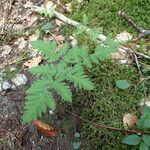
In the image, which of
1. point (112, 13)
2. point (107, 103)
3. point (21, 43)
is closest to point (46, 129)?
point (107, 103)

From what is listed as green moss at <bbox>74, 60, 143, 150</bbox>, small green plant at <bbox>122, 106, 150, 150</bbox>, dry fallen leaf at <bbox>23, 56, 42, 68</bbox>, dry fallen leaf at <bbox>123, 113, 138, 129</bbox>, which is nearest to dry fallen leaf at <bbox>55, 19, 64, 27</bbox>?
dry fallen leaf at <bbox>23, 56, 42, 68</bbox>

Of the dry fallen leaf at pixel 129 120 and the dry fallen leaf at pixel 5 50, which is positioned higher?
the dry fallen leaf at pixel 5 50

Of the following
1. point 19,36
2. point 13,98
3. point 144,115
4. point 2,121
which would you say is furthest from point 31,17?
point 144,115

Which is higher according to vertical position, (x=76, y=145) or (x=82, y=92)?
(x=82, y=92)

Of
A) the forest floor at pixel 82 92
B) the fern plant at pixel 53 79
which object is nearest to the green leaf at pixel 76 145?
the forest floor at pixel 82 92

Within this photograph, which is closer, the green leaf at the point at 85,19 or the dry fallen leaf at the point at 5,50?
the green leaf at the point at 85,19

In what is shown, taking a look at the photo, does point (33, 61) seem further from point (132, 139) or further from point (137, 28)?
point (132, 139)

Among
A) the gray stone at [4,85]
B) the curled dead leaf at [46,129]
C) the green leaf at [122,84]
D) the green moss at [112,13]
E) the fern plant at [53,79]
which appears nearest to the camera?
the fern plant at [53,79]

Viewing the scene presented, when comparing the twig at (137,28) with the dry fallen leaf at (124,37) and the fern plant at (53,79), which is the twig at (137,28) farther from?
the fern plant at (53,79)
